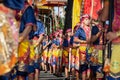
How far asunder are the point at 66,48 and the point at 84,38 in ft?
13.9

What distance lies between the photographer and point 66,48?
50.8ft

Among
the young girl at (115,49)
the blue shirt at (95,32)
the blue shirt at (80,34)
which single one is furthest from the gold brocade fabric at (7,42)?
the blue shirt at (80,34)

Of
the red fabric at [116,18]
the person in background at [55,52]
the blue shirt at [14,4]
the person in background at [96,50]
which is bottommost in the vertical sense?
the person in background at [55,52]

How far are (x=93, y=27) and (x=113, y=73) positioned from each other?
6.04 metres

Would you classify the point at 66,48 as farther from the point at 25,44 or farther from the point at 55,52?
the point at 25,44

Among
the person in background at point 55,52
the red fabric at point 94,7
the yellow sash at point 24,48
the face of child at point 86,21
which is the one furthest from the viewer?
the person in background at point 55,52

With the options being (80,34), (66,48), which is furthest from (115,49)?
(66,48)

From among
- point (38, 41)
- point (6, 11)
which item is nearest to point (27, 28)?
point (6, 11)

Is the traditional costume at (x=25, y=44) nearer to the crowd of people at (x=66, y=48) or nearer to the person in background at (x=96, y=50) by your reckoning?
the crowd of people at (x=66, y=48)

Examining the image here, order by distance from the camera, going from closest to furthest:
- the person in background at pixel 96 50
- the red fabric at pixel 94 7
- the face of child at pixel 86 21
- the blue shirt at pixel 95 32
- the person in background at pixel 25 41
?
the person in background at pixel 25 41 → the red fabric at pixel 94 7 → the person in background at pixel 96 50 → the blue shirt at pixel 95 32 → the face of child at pixel 86 21

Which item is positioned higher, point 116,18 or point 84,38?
point 116,18

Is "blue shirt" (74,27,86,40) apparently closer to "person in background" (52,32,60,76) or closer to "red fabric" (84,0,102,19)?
"red fabric" (84,0,102,19)

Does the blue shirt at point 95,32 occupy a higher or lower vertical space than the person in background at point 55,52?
higher

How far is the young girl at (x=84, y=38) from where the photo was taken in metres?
11.3
